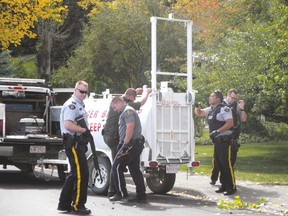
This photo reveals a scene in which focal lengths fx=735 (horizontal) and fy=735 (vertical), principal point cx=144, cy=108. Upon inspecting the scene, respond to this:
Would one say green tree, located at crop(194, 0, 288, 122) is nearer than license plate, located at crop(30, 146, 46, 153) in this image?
No

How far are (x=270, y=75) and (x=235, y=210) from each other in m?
6.66

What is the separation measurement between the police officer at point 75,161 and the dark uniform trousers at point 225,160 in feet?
11.1

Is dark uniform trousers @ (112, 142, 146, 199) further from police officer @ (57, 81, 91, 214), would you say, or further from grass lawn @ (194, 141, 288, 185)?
grass lawn @ (194, 141, 288, 185)

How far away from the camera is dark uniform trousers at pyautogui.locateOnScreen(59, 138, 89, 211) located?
446 inches

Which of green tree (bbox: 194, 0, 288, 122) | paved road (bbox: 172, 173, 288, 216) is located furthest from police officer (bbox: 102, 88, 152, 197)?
green tree (bbox: 194, 0, 288, 122)

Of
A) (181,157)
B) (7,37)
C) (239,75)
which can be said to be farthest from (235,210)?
(7,37)

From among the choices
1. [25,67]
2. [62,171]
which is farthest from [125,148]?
[25,67]

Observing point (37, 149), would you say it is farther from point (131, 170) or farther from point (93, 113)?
point (131, 170)

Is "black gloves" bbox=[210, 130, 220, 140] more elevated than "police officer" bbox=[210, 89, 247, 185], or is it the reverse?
"police officer" bbox=[210, 89, 247, 185]

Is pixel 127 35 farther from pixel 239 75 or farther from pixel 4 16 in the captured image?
pixel 239 75

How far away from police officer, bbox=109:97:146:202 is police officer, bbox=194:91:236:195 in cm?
172

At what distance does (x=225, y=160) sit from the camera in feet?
45.2

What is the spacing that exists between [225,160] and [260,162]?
934 cm

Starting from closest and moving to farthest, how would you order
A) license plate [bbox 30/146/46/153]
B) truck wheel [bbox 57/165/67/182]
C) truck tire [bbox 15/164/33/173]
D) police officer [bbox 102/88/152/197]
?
police officer [bbox 102/88/152/197], license plate [bbox 30/146/46/153], truck wheel [bbox 57/165/67/182], truck tire [bbox 15/164/33/173]
